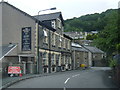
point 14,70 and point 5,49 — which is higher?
point 5,49

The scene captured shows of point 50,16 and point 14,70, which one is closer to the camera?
point 14,70

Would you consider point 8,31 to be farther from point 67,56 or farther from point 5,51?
point 67,56

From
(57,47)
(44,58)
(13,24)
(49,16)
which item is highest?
(49,16)

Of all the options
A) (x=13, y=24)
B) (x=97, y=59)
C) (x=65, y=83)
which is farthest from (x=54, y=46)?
(x=97, y=59)

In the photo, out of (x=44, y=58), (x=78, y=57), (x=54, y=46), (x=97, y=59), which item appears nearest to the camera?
(x=44, y=58)

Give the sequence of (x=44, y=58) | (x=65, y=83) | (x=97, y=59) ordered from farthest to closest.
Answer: (x=97, y=59)
(x=44, y=58)
(x=65, y=83)

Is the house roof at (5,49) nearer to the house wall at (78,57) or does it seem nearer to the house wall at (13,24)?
the house wall at (13,24)

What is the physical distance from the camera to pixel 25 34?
26375mm

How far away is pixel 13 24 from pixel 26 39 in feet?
10.1

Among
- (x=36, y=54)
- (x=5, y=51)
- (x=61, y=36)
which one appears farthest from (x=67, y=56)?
(x=5, y=51)

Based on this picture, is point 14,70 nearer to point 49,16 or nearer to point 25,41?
point 25,41

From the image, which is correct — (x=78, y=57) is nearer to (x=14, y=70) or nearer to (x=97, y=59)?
(x=97, y=59)

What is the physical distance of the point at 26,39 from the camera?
2622 centimetres

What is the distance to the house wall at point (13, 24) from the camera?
26473mm
